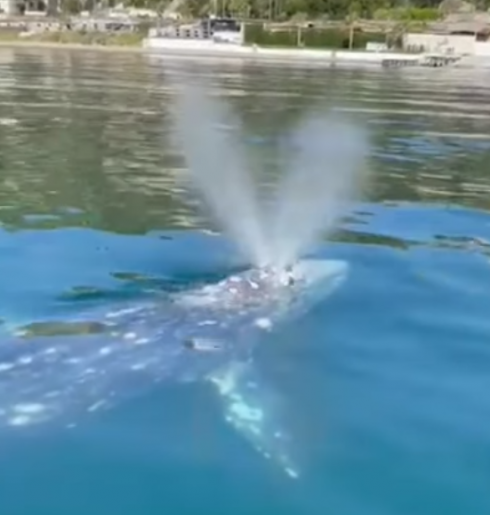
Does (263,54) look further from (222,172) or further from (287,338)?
(287,338)

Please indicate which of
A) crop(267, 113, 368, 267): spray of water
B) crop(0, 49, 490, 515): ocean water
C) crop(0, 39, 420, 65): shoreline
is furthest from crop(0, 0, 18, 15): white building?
crop(0, 49, 490, 515): ocean water

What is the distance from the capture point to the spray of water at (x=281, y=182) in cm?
1409

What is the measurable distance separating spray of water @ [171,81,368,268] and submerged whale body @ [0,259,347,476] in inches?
56.2

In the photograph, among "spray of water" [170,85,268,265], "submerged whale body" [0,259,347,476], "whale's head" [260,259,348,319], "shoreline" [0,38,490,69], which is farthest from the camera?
"shoreline" [0,38,490,69]

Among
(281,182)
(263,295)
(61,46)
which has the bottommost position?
(61,46)

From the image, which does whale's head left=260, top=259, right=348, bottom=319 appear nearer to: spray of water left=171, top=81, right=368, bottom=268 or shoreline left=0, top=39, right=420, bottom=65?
spray of water left=171, top=81, right=368, bottom=268

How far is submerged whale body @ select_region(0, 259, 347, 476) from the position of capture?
7859 millimetres

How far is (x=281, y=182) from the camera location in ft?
65.6

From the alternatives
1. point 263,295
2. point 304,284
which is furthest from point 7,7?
point 263,295

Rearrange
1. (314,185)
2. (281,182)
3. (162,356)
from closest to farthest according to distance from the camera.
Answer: (162,356)
(314,185)
(281,182)

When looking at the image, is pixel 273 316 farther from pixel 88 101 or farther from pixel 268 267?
pixel 88 101

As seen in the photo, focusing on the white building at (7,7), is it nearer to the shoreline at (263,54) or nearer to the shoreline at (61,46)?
the shoreline at (61,46)

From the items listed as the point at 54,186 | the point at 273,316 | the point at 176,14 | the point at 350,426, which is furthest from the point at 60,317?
the point at 176,14

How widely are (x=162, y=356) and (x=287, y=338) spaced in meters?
1.54
